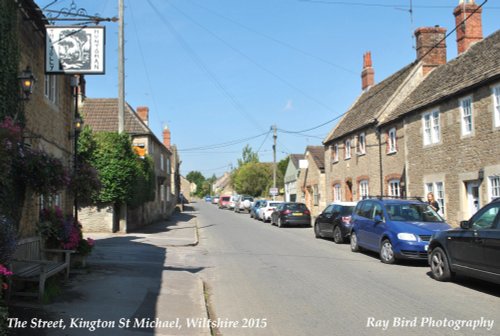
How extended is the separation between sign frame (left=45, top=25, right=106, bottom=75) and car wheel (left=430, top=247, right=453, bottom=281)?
25.7ft

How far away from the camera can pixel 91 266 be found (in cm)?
1066

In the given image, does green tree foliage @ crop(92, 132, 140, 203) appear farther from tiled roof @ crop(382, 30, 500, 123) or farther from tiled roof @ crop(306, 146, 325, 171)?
tiled roof @ crop(306, 146, 325, 171)

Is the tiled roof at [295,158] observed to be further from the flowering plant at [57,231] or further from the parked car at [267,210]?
the flowering plant at [57,231]

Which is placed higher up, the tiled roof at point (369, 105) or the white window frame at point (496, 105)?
the tiled roof at point (369, 105)

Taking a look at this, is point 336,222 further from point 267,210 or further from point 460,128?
point 267,210

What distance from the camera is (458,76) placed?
60.8 ft

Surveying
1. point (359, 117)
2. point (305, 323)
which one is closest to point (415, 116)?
point (359, 117)

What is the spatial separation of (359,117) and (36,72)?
71.2 feet

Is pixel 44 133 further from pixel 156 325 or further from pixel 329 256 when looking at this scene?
pixel 329 256

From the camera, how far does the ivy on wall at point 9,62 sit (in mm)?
7469

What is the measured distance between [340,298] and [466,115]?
38.2 ft

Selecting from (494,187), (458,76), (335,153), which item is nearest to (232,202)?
(335,153)

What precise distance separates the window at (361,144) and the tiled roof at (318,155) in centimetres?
736

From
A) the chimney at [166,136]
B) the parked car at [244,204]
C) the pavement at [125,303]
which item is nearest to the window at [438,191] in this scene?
the pavement at [125,303]
